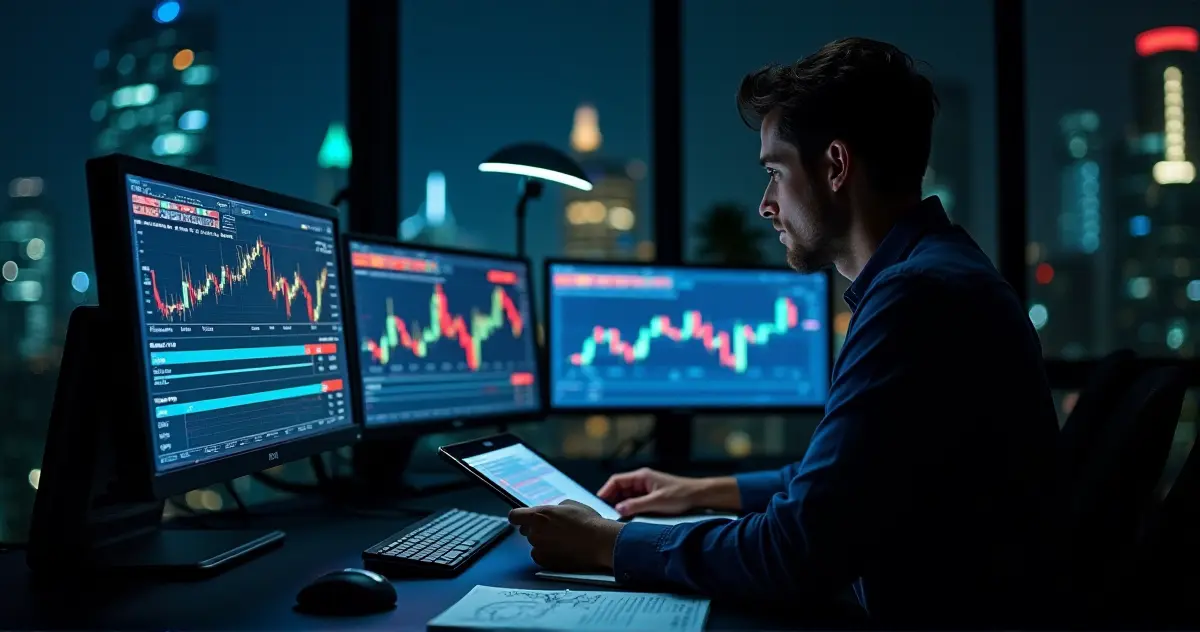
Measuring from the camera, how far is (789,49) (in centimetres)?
280

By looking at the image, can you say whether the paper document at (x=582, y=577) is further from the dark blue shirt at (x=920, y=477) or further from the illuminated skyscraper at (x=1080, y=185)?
the illuminated skyscraper at (x=1080, y=185)

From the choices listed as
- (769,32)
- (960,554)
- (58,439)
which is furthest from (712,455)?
(58,439)

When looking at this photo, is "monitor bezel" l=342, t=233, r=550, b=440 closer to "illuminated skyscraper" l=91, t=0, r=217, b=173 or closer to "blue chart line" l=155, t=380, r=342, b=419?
"blue chart line" l=155, t=380, r=342, b=419

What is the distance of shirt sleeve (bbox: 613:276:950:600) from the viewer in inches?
36.8

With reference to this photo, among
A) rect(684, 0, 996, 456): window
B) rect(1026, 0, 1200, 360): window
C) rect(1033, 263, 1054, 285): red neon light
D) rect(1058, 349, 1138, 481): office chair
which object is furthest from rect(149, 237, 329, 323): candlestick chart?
rect(1033, 263, 1054, 285): red neon light

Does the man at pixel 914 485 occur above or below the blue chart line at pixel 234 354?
below

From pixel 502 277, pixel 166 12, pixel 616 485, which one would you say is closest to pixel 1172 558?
pixel 616 485

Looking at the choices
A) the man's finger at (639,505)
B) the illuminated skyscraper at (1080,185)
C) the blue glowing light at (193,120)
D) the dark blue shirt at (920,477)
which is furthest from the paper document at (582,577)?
the illuminated skyscraper at (1080,185)

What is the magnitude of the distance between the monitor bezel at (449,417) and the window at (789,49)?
0.68m

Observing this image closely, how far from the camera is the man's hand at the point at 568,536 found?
1.15 m

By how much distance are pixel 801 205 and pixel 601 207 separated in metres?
1.50

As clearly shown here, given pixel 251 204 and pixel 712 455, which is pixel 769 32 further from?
pixel 251 204

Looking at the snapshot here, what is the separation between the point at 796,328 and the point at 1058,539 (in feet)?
4.58

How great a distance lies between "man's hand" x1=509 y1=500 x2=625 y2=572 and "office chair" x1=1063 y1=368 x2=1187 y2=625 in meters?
0.61
